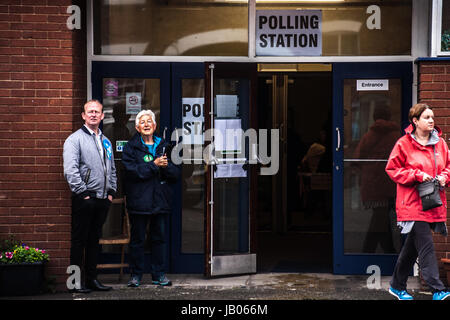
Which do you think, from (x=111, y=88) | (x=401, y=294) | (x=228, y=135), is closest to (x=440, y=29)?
(x=228, y=135)

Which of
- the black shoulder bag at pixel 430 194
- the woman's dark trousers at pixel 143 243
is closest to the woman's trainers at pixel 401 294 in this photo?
the black shoulder bag at pixel 430 194

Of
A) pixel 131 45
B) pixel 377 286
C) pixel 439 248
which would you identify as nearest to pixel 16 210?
pixel 131 45

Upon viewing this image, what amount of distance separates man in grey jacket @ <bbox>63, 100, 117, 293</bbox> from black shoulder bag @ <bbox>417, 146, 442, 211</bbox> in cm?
318

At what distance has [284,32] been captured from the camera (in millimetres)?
8188

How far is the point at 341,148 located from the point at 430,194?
167 cm

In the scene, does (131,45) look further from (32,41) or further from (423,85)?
(423,85)

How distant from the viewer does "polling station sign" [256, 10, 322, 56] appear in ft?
26.8

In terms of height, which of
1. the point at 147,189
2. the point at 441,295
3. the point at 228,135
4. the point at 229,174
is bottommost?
the point at 441,295

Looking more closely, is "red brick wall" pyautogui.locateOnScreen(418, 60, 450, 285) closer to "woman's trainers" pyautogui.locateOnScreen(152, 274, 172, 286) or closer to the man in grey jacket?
"woman's trainers" pyautogui.locateOnScreen(152, 274, 172, 286)

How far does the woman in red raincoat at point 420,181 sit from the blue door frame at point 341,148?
1.25 meters

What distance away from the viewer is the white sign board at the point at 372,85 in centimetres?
804

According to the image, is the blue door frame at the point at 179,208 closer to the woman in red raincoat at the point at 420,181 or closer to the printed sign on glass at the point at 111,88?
the printed sign on glass at the point at 111,88

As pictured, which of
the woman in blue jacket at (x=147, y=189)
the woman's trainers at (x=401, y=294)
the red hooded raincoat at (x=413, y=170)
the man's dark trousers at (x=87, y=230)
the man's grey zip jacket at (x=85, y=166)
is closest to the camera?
the red hooded raincoat at (x=413, y=170)

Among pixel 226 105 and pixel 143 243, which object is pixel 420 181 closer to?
pixel 226 105
